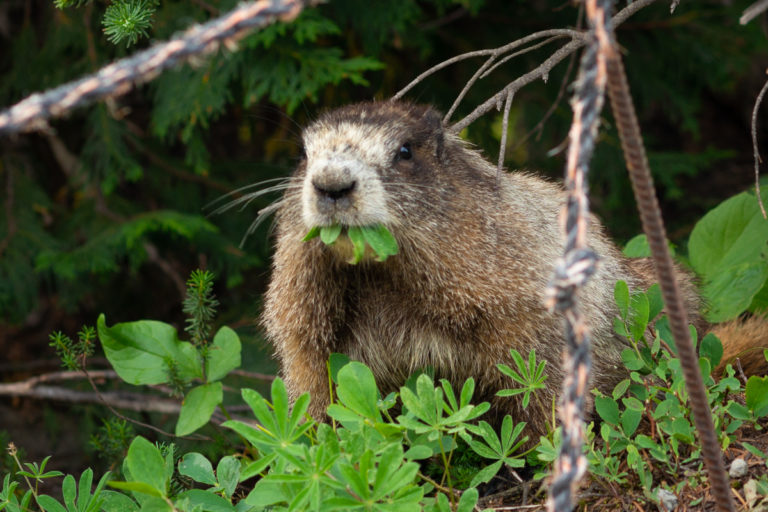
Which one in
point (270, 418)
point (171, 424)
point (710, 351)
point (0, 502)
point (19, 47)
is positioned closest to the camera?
point (270, 418)

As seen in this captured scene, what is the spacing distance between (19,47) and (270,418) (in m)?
3.99

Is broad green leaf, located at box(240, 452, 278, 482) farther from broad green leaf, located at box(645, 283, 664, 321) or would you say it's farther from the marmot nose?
broad green leaf, located at box(645, 283, 664, 321)

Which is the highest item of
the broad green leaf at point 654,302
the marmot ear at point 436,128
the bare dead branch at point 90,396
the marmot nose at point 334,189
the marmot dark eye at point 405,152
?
the marmot ear at point 436,128

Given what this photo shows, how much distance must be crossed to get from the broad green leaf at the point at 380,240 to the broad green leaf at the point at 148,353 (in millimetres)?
819

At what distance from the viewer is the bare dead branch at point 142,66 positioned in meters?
1.46

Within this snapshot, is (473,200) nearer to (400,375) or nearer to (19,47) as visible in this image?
(400,375)

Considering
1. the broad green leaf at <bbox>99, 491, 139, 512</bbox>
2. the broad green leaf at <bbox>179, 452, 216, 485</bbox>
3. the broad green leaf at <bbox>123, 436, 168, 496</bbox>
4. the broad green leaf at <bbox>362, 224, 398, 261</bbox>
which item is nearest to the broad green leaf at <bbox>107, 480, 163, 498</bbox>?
the broad green leaf at <bbox>123, 436, 168, 496</bbox>

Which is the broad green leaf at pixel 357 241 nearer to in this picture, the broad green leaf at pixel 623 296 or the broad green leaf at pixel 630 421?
the broad green leaf at pixel 623 296

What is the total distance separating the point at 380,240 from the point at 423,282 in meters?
0.39

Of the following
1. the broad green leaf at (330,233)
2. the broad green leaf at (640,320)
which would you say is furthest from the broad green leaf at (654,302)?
the broad green leaf at (330,233)

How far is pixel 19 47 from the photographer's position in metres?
5.26

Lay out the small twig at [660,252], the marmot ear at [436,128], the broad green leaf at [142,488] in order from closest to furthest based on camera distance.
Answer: the small twig at [660,252], the broad green leaf at [142,488], the marmot ear at [436,128]

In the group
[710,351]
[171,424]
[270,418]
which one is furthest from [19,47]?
[710,351]

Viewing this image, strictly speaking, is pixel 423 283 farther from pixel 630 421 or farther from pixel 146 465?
pixel 146 465
